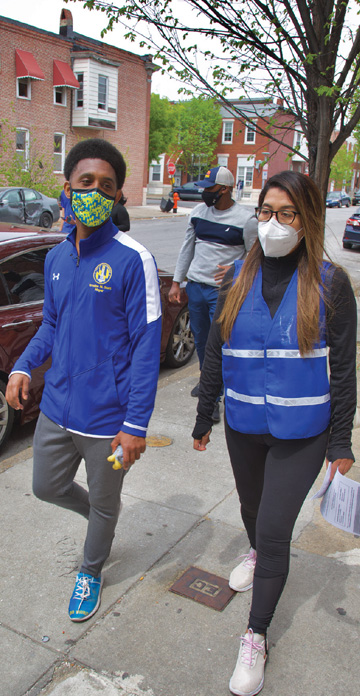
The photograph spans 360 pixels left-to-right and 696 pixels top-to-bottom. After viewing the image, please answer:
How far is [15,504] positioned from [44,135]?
2991cm

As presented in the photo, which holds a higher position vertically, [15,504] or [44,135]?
[44,135]

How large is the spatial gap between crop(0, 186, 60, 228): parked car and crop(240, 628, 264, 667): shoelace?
18532 millimetres

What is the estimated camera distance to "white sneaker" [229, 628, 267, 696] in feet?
7.49

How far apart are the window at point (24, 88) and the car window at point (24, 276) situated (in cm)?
2741

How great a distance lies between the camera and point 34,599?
9.32ft

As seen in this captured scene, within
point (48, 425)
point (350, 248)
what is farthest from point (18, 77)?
point (48, 425)

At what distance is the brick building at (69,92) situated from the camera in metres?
28.5

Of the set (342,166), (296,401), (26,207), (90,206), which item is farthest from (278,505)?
(342,166)

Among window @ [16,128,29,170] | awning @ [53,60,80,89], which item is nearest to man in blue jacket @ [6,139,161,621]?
window @ [16,128,29,170]

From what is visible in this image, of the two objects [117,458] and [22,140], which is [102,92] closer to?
[22,140]

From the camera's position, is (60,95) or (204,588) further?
(60,95)

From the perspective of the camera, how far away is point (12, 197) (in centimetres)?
2022

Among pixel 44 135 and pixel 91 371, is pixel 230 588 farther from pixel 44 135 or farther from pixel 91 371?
pixel 44 135

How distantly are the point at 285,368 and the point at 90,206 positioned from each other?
3.23 ft
